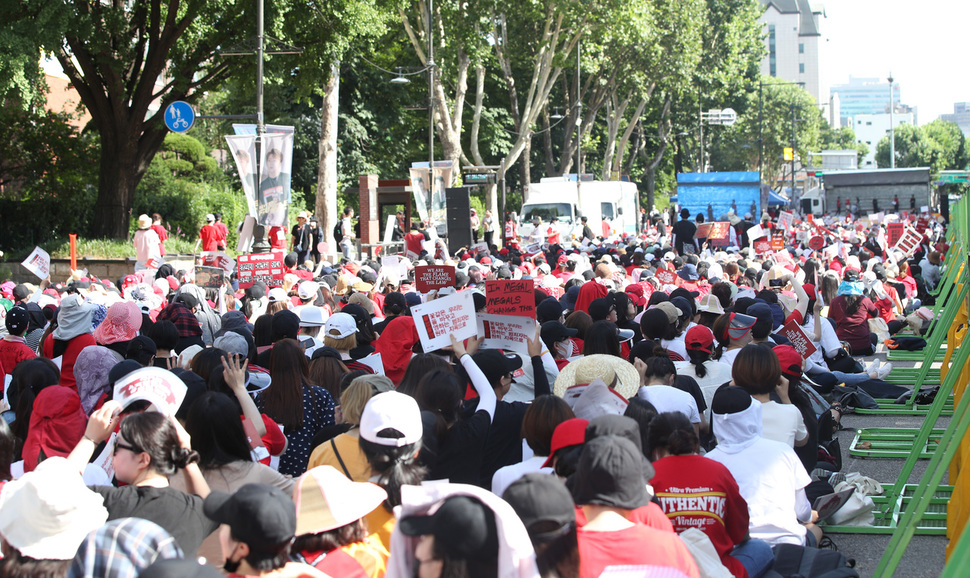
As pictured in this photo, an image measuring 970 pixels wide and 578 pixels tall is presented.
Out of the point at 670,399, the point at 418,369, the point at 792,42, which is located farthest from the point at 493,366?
the point at 792,42

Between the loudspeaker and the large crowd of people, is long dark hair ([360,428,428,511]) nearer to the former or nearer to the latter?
the large crowd of people

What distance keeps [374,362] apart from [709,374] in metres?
2.47

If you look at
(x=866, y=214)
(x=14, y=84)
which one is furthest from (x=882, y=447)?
(x=866, y=214)

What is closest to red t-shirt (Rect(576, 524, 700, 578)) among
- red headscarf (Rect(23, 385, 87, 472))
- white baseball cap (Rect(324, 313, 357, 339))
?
red headscarf (Rect(23, 385, 87, 472))

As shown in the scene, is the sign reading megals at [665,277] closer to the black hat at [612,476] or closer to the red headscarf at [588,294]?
the red headscarf at [588,294]

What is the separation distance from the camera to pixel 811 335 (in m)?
9.81

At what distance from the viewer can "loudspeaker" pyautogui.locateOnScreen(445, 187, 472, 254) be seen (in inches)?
958

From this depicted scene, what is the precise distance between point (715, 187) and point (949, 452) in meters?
38.3

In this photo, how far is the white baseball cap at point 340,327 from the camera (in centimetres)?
745

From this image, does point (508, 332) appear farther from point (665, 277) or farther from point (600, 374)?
point (665, 277)

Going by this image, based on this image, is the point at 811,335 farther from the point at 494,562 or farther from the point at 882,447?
the point at 494,562

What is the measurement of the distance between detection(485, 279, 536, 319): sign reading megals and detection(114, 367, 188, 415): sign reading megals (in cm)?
295

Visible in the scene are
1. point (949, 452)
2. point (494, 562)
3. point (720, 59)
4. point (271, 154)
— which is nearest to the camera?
point (494, 562)

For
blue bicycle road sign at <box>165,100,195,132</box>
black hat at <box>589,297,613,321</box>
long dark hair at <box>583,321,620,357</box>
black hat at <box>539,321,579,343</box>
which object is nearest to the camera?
long dark hair at <box>583,321,620,357</box>
